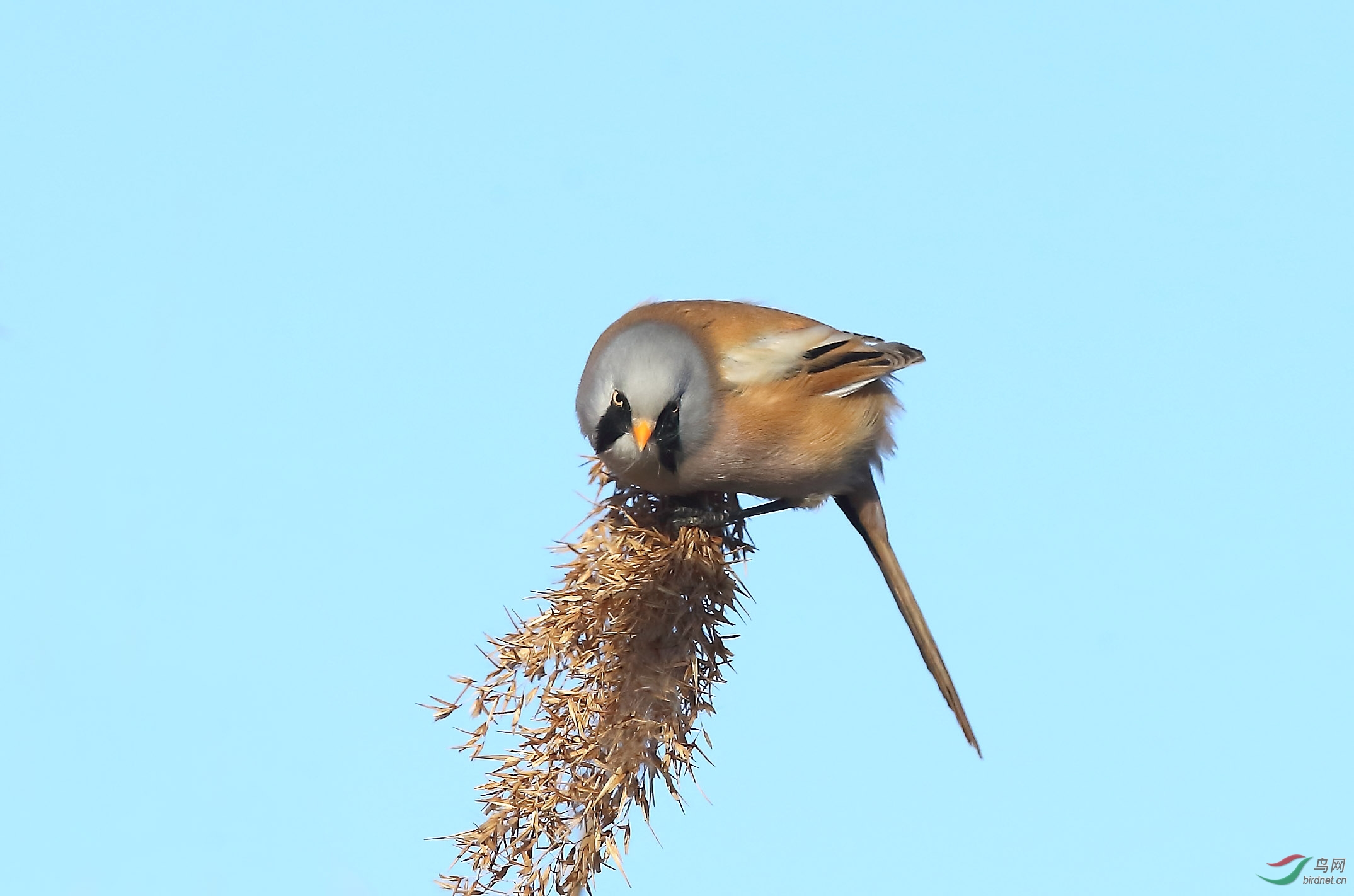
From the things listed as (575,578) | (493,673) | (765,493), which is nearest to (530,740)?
(493,673)

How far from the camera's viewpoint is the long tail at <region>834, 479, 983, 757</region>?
16.0 ft

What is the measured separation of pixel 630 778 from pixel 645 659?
1.18ft

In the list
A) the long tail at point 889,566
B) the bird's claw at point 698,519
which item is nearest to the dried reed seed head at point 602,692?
the bird's claw at point 698,519

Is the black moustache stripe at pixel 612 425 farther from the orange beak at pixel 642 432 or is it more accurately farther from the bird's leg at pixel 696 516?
the bird's leg at pixel 696 516

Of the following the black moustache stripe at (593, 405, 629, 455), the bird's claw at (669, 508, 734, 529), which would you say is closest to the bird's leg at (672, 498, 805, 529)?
the bird's claw at (669, 508, 734, 529)

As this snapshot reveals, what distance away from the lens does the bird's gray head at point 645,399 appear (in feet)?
13.8

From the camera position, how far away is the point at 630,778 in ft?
10.5

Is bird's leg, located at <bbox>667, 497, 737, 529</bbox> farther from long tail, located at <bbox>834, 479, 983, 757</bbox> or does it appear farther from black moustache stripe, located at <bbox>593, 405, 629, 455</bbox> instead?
long tail, located at <bbox>834, 479, 983, 757</bbox>

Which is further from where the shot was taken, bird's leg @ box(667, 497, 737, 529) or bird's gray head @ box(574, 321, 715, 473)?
bird's gray head @ box(574, 321, 715, 473)

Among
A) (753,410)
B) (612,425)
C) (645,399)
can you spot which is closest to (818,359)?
(753,410)

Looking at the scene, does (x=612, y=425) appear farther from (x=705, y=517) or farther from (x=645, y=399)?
(x=705, y=517)

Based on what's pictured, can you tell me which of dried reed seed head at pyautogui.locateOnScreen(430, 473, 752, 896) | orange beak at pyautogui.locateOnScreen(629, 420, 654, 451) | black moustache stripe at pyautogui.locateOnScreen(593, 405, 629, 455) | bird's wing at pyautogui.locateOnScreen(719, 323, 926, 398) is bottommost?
dried reed seed head at pyautogui.locateOnScreen(430, 473, 752, 896)

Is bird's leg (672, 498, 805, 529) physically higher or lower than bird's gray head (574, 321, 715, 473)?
lower

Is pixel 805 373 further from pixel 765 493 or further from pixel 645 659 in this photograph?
pixel 645 659
